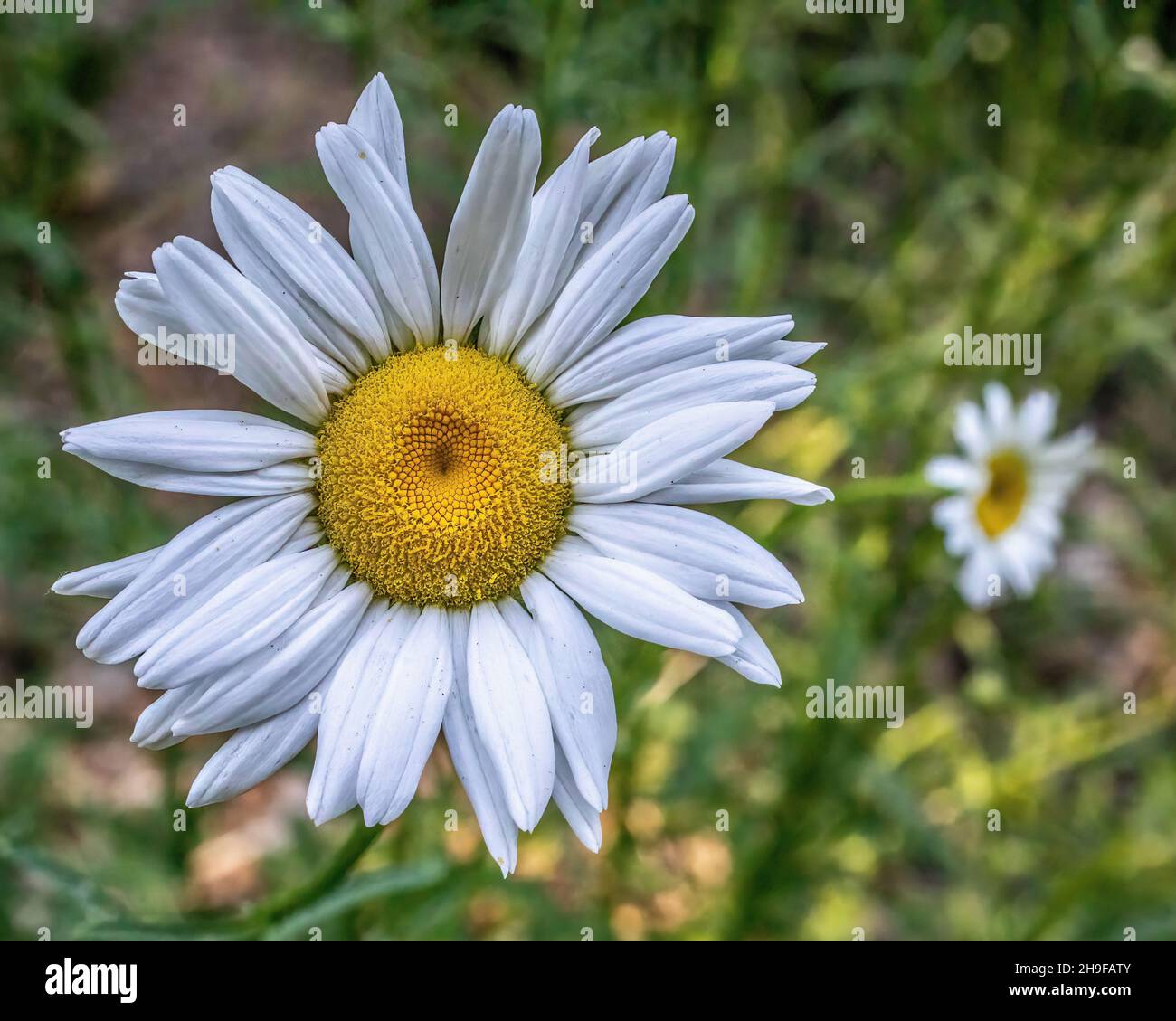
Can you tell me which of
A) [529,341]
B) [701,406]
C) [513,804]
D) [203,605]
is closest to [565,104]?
[529,341]

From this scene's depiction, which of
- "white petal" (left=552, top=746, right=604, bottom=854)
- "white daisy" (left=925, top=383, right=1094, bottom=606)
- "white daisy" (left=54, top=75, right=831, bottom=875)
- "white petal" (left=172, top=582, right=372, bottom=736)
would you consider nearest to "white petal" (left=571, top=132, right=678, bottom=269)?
"white daisy" (left=54, top=75, right=831, bottom=875)

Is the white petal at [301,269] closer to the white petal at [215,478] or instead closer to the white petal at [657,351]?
the white petal at [215,478]

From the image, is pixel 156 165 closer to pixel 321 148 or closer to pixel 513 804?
pixel 321 148

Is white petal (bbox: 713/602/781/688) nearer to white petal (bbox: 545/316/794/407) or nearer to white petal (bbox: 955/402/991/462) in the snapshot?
white petal (bbox: 545/316/794/407)

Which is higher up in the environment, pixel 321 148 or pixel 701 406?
pixel 321 148

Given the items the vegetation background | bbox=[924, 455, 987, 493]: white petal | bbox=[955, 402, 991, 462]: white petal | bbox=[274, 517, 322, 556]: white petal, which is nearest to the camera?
bbox=[274, 517, 322, 556]: white petal

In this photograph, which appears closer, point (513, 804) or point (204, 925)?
point (513, 804)

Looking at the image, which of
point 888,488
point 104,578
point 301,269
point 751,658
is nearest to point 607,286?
point 301,269

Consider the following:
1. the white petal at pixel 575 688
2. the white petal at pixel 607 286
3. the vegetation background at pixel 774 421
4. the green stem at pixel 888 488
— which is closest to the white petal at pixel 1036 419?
the vegetation background at pixel 774 421
